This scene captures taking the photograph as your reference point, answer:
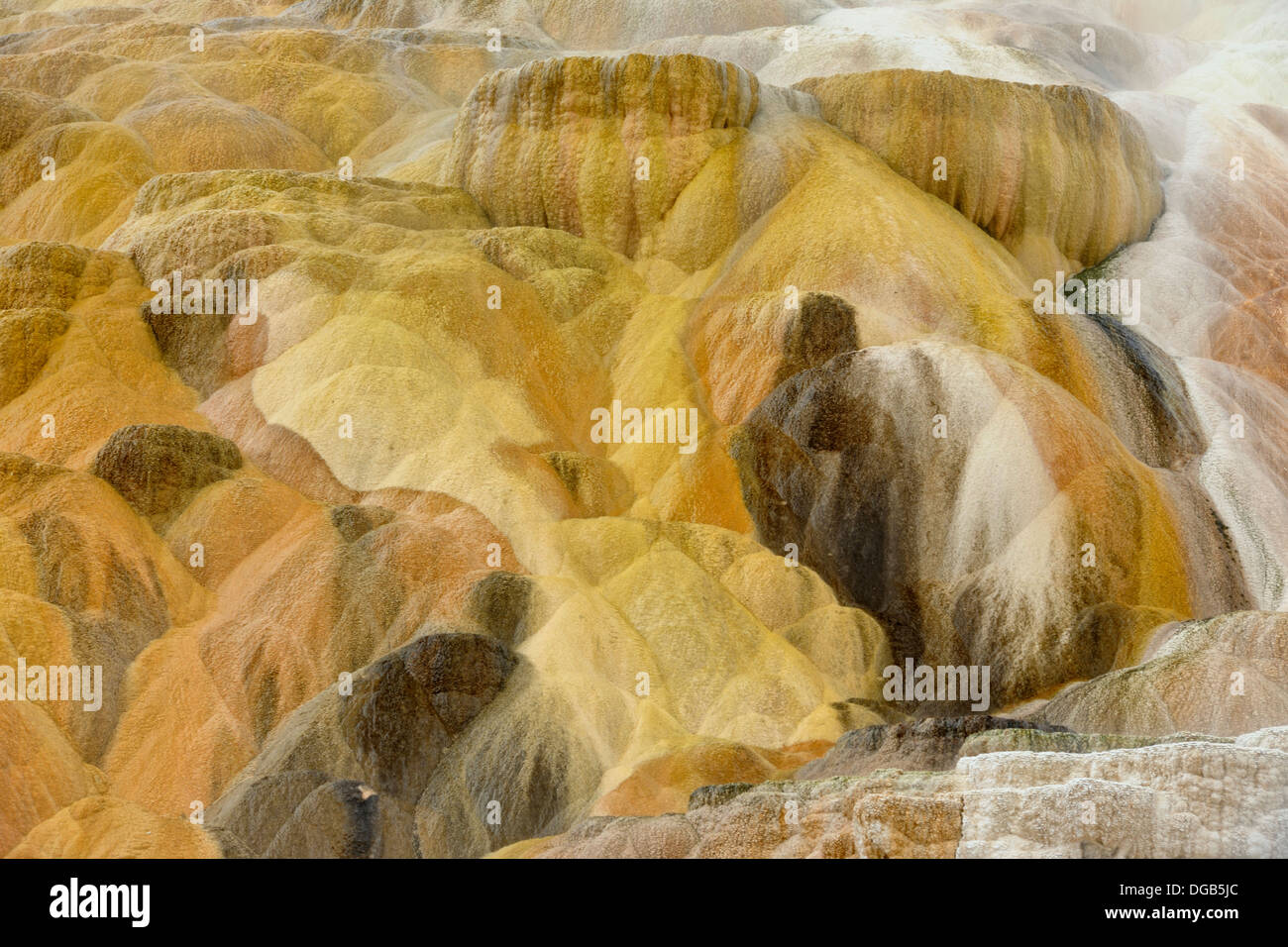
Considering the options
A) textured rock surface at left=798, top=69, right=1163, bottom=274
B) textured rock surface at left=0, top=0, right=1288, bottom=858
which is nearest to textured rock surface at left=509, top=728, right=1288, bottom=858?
textured rock surface at left=0, top=0, right=1288, bottom=858

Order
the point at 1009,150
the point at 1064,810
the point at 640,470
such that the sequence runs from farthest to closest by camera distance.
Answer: the point at 1009,150 < the point at 640,470 < the point at 1064,810

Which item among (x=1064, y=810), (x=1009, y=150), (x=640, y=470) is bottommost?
(x=1064, y=810)

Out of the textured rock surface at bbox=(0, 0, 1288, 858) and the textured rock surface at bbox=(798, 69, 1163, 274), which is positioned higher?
the textured rock surface at bbox=(798, 69, 1163, 274)

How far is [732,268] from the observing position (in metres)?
17.0

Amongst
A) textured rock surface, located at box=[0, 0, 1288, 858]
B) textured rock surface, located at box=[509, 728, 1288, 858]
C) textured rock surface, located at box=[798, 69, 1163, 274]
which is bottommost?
textured rock surface, located at box=[509, 728, 1288, 858]

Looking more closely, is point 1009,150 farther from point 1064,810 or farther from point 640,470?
point 1064,810

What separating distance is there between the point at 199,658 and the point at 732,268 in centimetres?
646

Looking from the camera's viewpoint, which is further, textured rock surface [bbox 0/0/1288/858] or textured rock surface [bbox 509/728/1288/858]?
textured rock surface [bbox 0/0/1288/858]

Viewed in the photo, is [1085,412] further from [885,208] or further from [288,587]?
[288,587]

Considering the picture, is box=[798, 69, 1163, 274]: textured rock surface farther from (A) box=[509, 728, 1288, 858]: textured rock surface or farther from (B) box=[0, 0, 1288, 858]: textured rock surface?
(A) box=[509, 728, 1288, 858]: textured rock surface

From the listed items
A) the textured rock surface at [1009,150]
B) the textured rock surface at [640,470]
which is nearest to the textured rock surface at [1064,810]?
the textured rock surface at [640,470]

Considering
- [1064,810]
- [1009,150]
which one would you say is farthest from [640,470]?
[1064,810]

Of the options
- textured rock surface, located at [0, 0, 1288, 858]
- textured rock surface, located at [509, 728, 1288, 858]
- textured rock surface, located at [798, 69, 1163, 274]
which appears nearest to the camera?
textured rock surface, located at [509, 728, 1288, 858]

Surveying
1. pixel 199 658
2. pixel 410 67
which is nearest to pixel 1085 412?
pixel 199 658
